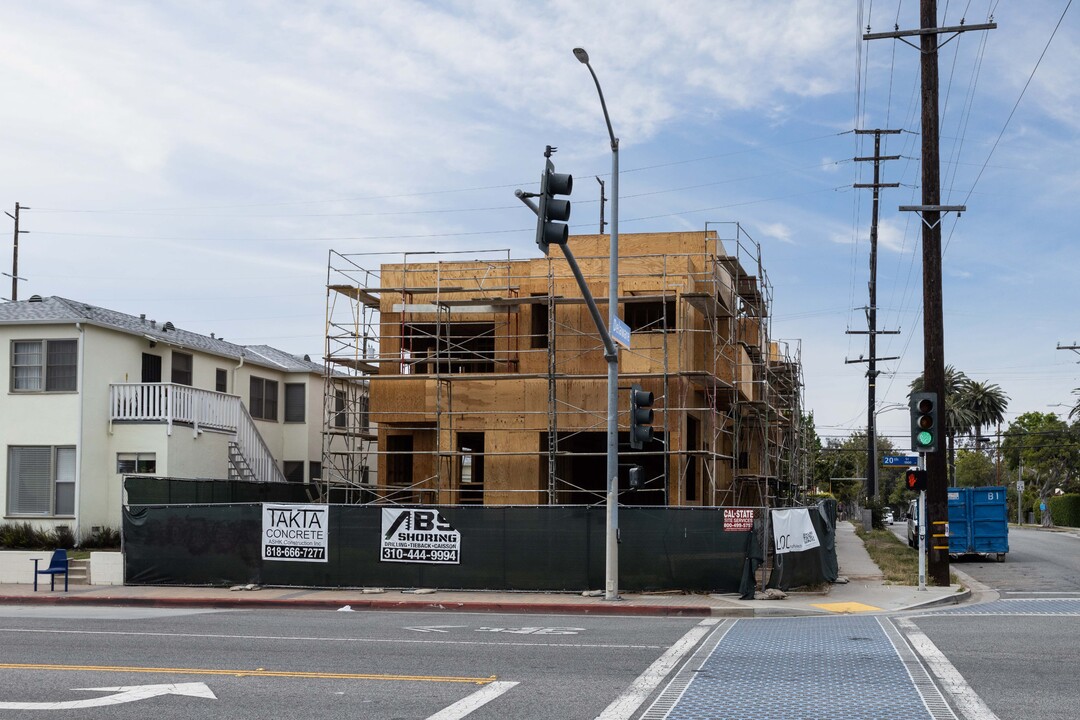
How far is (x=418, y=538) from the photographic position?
75.0 feet

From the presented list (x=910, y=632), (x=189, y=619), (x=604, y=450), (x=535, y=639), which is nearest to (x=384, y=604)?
(x=189, y=619)

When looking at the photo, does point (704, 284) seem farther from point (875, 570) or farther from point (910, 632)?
point (910, 632)

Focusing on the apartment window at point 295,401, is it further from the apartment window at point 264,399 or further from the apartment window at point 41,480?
the apartment window at point 41,480

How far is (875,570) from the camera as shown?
27078 millimetres

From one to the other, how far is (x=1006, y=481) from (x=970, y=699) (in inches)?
4831

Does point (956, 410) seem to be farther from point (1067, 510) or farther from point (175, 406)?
point (175, 406)

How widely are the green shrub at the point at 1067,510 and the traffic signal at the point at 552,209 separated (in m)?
70.3

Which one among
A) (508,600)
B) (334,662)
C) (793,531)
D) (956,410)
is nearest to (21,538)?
(508,600)

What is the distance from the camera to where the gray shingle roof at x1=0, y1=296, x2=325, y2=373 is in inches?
1144

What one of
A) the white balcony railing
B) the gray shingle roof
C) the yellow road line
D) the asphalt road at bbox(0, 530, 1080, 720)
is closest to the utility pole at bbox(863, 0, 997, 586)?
the asphalt road at bbox(0, 530, 1080, 720)

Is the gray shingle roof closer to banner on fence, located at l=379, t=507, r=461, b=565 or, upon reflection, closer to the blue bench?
the blue bench

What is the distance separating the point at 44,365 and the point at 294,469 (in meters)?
10.2

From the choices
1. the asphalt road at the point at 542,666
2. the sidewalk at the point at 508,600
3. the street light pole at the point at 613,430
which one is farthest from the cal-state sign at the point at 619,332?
the asphalt road at the point at 542,666

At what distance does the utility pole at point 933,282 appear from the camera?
23078 mm
